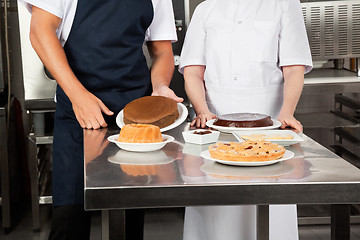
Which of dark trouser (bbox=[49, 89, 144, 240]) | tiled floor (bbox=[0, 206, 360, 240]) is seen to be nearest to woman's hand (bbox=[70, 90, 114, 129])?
dark trouser (bbox=[49, 89, 144, 240])

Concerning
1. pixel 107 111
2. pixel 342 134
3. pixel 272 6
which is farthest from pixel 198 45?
pixel 342 134

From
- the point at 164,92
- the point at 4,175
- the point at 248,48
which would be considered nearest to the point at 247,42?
the point at 248,48

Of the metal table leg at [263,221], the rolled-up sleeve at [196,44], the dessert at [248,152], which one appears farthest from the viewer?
the rolled-up sleeve at [196,44]

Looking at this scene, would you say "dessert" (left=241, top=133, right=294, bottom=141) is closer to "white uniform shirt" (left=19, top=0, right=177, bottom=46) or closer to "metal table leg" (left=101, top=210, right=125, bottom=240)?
"metal table leg" (left=101, top=210, right=125, bottom=240)

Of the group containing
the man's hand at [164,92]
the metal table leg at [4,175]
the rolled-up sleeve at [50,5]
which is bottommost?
the metal table leg at [4,175]

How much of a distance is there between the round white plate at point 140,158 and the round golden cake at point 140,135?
0.03 m

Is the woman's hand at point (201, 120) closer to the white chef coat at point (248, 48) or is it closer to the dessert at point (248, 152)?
the white chef coat at point (248, 48)

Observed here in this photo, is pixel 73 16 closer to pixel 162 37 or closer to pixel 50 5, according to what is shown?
pixel 50 5

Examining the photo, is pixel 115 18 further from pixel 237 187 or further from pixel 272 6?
pixel 237 187

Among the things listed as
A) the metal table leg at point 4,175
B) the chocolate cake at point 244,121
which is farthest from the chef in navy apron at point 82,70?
the metal table leg at point 4,175

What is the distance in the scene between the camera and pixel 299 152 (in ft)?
4.87

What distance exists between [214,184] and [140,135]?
352 millimetres

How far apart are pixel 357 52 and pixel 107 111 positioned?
229 centimetres

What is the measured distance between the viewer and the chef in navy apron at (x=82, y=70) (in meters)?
1.86
